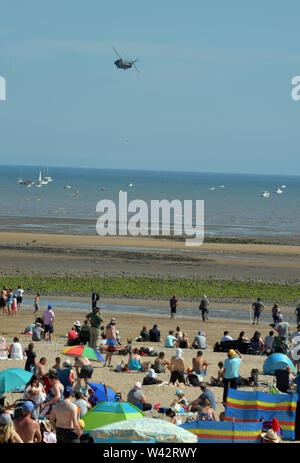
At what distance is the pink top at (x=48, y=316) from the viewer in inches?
896

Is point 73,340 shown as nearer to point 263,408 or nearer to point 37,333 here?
point 37,333

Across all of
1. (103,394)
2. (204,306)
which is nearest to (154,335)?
(204,306)

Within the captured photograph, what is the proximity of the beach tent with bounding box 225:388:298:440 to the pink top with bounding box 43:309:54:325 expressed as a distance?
36.8 ft

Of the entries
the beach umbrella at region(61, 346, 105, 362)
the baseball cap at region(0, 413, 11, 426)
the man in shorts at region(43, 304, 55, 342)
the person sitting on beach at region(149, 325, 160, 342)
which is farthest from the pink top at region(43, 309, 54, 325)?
the baseball cap at region(0, 413, 11, 426)

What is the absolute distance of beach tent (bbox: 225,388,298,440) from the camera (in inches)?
488

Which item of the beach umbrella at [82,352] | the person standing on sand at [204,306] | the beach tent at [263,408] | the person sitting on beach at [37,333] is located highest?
the person standing on sand at [204,306]

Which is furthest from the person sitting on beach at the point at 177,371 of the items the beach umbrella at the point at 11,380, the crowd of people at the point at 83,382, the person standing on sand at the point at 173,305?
the person standing on sand at the point at 173,305

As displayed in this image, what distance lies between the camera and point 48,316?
22.8m

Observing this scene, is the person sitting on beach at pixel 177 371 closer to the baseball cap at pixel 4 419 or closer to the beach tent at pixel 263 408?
the beach tent at pixel 263 408

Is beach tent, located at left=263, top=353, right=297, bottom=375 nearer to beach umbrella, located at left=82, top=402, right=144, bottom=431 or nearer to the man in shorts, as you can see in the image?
beach umbrella, located at left=82, top=402, right=144, bottom=431

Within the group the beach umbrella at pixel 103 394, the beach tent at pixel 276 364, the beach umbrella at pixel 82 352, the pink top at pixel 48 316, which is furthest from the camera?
the pink top at pixel 48 316

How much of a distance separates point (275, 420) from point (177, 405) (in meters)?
2.26

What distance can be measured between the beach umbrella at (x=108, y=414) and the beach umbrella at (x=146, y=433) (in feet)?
3.42
